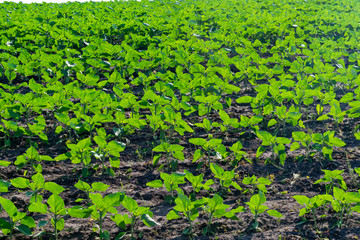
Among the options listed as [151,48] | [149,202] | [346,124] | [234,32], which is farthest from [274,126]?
[234,32]

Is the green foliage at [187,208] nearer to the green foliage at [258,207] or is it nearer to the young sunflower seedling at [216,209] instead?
the young sunflower seedling at [216,209]

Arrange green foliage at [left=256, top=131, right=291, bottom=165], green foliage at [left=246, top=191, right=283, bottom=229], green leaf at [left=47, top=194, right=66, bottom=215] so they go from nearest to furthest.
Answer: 1. green leaf at [left=47, top=194, right=66, bottom=215]
2. green foliage at [left=246, top=191, right=283, bottom=229]
3. green foliage at [left=256, top=131, right=291, bottom=165]

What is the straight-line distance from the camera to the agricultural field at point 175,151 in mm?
2807

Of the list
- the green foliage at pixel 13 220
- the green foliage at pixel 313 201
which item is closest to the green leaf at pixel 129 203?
the green foliage at pixel 13 220

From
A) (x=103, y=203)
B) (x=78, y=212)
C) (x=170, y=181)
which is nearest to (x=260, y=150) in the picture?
(x=170, y=181)

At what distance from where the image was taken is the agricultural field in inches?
110

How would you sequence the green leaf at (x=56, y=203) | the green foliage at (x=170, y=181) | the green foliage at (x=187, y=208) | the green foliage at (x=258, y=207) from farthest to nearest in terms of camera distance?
1. the green foliage at (x=170, y=181)
2. the green foliage at (x=258, y=207)
3. the green foliage at (x=187, y=208)
4. the green leaf at (x=56, y=203)

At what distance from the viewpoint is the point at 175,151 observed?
3570 millimetres

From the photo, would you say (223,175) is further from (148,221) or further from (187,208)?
(148,221)

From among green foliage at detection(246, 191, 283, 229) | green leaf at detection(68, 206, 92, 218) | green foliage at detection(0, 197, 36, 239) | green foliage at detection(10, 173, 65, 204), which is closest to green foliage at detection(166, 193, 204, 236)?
green foliage at detection(246, 191, 283, 229)

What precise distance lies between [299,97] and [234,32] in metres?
3.52

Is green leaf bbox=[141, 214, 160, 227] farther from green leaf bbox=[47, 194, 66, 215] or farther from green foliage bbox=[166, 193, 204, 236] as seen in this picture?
green leaf bbox=[47, 194, 66, 215]

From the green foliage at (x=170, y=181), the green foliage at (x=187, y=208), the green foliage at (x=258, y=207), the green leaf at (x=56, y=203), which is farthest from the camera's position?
the green foliage at (x=170, y=181)

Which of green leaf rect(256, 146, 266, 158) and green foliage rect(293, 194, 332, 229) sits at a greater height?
green foliage rect(293, 194, 332, 229)
